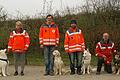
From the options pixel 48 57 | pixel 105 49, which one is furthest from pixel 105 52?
pixel 48 57

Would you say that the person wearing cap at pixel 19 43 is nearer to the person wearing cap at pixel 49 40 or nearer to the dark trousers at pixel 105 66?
the person wearing cap at pixel 49 40

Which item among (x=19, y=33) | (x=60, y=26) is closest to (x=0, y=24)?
(x=60, y=26)

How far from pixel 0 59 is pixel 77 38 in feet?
9.19

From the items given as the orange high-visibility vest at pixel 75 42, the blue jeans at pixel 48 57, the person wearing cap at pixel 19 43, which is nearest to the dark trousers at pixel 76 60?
the orange high-visibility vest at pixel 75 42

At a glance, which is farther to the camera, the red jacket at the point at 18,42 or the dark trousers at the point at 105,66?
the dark trousers at the point at 105,66

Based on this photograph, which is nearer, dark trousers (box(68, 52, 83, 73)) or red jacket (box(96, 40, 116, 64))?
dark trousers (box(68, 52, 83, 73))

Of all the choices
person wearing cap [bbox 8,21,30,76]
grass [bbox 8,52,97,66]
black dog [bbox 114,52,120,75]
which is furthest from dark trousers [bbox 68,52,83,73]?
grass [bbox 8,52,97,66]

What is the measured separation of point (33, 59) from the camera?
62.5ft

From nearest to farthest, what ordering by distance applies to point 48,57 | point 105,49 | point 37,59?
1. point 48,57
2. point 105,49
3. point 37,59

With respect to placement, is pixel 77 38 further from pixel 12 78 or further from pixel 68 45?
pixel 12 78

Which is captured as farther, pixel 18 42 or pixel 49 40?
pixel 18 42

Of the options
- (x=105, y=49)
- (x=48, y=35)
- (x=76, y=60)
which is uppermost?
(x=48, y=35)

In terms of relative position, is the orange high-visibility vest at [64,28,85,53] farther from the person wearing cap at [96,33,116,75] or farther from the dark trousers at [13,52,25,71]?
the dark trousers at [13,52,25,71]

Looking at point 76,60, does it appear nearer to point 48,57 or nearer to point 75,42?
point 75,42
